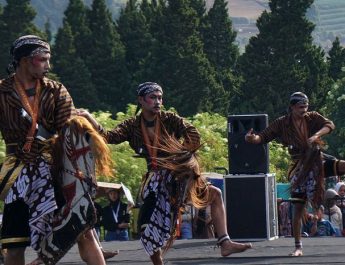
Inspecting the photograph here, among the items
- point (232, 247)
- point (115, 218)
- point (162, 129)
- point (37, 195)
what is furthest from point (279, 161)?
point (37, 195)

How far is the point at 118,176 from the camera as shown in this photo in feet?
124

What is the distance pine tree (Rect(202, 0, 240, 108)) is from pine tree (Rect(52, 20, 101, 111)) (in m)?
7.60

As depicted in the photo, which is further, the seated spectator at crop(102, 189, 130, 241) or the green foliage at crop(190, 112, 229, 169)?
the green foliage at crop(190, 112, 229, 169)

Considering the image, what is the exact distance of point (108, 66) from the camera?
217 feet

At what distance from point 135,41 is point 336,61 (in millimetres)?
9756

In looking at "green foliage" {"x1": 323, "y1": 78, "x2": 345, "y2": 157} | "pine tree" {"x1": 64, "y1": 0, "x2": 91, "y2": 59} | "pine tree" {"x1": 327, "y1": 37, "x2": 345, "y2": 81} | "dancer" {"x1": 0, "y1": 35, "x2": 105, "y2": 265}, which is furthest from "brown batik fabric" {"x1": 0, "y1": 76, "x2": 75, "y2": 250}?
"pine tree" {"x1": 327, "y1": 37, "x2": 345, "y2": 81}

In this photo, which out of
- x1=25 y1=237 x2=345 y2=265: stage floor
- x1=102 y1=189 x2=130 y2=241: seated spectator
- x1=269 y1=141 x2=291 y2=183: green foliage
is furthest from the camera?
x1=269 y1=141 x2=291 y2=183: green foliage

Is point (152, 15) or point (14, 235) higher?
point (152, 15)

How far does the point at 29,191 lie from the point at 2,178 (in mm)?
212

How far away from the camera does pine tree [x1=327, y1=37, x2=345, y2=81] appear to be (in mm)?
68938

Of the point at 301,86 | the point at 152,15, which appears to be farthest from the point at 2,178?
the point at 152,15

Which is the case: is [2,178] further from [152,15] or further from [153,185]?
[152,15]

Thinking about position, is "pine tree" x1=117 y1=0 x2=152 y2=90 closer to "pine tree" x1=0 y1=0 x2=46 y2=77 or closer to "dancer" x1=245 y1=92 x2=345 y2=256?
"pine tree" x1=0 y1=0 x2=46 y2=77

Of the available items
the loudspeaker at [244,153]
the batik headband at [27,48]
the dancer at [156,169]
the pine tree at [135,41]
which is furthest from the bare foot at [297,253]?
the pine tree at [135,41]
